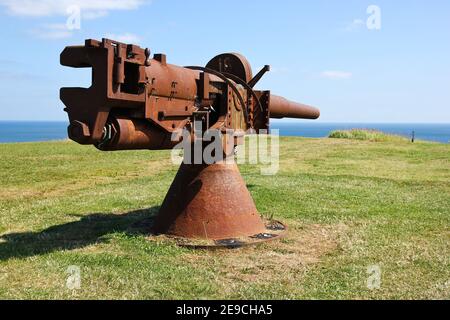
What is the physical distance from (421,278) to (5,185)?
10.6 metres

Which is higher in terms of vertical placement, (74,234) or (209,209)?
(209,209)

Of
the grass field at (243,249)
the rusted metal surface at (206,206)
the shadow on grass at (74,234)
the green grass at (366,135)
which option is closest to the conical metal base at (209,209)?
the rusted metal surface at (206,206)

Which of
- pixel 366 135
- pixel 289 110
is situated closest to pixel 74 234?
pixel 289 110

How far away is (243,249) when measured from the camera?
6371 mm

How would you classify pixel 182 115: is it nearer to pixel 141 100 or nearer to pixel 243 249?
pixel 141 100

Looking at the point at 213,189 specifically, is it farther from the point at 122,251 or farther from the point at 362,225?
the point at 362,225

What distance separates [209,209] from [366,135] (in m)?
26.8

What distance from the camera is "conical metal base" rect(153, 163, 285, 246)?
665 centimetres

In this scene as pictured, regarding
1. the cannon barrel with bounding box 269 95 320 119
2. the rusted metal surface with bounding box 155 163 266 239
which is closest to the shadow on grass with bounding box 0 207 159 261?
the rusted metal surface with bounding box 155 163 266 239

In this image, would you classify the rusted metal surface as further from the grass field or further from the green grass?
the green grass

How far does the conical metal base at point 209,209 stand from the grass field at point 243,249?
0.32 meters

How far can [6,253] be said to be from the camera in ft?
20.1

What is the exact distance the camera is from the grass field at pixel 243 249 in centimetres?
498

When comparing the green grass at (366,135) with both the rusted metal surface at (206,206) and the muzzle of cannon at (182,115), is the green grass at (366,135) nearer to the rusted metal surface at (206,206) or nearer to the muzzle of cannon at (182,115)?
Result: the muzzle of cannon at (182,115)
